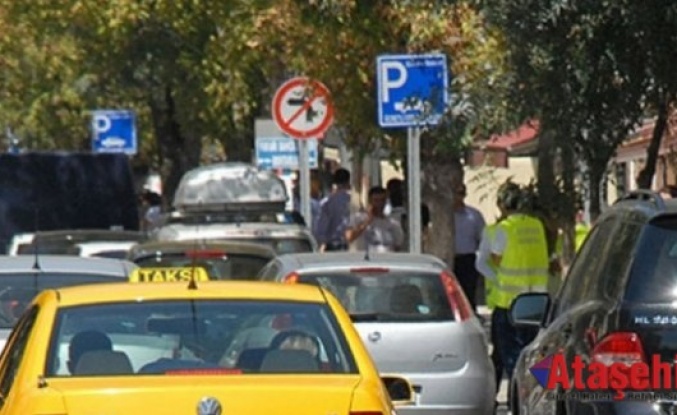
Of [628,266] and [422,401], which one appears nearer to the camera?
[628,266]

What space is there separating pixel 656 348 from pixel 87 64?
27905 mm

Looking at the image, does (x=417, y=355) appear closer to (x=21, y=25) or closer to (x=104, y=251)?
(x=104, y=251)

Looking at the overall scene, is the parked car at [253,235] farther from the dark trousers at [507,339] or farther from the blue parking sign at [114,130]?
the blue parking sign at [114,130]

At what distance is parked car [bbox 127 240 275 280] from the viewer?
57.9ft

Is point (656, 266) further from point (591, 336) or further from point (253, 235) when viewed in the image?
point (253, 235)

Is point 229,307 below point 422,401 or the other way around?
the other way around

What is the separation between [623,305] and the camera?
884 centimetres

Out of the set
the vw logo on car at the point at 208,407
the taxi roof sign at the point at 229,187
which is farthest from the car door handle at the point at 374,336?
the taxi roof sign at the point at 229,187

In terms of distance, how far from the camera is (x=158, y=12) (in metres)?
29.7

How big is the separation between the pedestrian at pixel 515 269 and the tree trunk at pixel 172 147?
2513 cm

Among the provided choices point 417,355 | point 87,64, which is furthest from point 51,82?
point 417,355

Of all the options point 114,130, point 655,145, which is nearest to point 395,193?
point 655,145

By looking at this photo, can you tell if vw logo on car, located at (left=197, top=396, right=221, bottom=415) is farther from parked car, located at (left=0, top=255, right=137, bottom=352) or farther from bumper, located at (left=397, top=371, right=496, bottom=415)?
parked car, located at (left=0, top=255, right=137, bottom=352)

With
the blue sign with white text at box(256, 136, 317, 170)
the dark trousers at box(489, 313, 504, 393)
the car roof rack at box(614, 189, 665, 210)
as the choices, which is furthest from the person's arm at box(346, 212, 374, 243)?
the car roof rack at box(614, 189, 665, 210)
